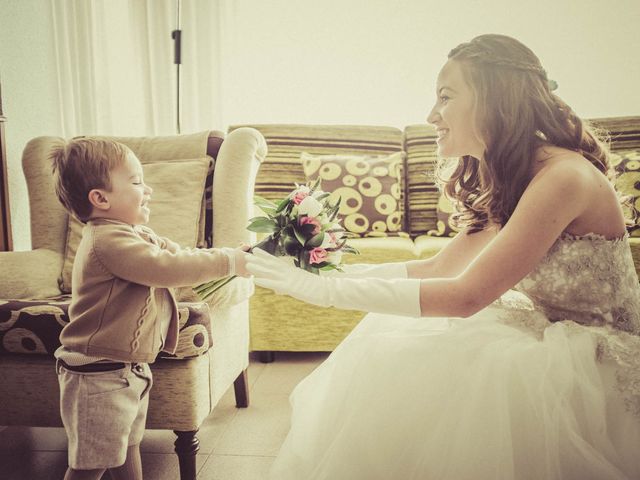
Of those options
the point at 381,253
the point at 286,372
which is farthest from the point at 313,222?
the point at 286,372

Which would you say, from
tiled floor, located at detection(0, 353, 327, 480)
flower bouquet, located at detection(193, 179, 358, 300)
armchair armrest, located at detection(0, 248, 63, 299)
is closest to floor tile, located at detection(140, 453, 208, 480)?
tiled floor, located at detection(0, 353, 327, 480)

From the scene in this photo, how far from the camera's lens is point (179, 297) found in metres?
1.75

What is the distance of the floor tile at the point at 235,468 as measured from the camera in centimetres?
147

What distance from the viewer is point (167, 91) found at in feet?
11.1

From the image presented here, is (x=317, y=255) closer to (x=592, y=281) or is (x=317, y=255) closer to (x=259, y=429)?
(x=592, y=281)

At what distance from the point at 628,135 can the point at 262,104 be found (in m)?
2.45

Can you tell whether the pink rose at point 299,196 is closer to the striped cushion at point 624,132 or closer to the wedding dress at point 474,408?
the wedding dress at point 474,408

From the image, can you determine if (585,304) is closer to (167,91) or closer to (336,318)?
(336,318)

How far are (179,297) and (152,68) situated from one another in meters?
2.27

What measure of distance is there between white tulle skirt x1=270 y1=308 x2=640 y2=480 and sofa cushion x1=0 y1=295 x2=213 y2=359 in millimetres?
533

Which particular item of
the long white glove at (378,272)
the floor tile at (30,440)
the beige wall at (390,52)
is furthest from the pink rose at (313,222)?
the beige wall at (390,52)

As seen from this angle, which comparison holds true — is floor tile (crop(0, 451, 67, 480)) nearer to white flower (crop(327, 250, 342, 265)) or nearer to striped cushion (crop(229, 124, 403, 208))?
white flower (crop(327, 250, 342, 265))

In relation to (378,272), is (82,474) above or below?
below

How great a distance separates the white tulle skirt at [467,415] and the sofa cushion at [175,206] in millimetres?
1153
